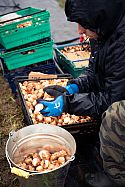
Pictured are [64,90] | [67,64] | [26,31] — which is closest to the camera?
[64,90]

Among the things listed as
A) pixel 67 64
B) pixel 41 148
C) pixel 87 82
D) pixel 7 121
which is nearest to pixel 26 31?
pixel 67 64

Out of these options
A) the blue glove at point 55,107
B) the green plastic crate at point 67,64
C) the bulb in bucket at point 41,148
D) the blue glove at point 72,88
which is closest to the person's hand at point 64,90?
the blue glove at point 72,88

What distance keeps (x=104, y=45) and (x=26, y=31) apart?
50.1 inches

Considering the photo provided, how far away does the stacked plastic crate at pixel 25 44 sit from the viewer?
2.95m

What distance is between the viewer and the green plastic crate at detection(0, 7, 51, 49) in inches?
115

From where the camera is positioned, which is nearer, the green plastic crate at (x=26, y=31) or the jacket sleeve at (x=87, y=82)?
the jacket sleeve at (x=87, y=82)

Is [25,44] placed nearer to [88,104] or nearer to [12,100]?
[12,100]

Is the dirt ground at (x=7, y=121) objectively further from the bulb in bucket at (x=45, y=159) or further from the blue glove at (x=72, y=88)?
the blue glove at (x=72, y=88)

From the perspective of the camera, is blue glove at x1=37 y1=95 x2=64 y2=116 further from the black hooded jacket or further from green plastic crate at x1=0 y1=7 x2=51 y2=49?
green plastic crate at x1=0 y1=7 x2=51 y2=49

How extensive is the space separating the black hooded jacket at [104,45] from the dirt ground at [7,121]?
0.70 m

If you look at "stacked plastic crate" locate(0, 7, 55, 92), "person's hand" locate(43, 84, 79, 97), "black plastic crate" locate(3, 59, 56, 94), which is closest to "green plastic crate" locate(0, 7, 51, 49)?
→ "stacked plastic crate" locate(0, 7, 55, 92)

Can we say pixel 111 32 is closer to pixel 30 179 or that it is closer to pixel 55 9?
pixel 30 179

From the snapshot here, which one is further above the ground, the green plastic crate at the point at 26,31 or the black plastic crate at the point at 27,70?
the green plastic crate at the point at 26,31

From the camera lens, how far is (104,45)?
191 centimetres
